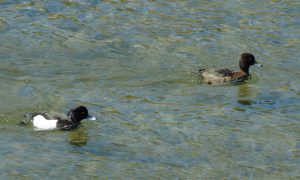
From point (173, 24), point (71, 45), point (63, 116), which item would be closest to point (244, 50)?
point (173, 24)

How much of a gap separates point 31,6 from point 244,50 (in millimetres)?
6990

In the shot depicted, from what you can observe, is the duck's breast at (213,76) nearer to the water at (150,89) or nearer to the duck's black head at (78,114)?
the water at (150,89)

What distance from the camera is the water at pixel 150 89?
1418 cm

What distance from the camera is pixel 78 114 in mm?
15734

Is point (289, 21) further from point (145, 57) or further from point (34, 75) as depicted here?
point (34, 75)

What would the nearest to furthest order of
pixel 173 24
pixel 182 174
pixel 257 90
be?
pixel 182 174 < pixel 257 90 < pixel 173 24

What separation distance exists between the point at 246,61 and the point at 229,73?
2.40ft

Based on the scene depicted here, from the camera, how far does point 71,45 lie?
21.0 m

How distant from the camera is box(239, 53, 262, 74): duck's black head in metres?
19.7

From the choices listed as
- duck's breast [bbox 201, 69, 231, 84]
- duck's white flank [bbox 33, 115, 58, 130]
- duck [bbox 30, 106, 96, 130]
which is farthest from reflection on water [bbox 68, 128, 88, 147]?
duck's breast [bbox 201, 69, 231, 84]

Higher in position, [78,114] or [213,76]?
[78,114]

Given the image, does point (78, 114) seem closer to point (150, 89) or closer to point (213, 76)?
point (150, 89)

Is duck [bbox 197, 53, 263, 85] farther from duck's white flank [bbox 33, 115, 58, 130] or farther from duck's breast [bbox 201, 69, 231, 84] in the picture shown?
duck's white flank [bbox 33, 115, 58, 130]

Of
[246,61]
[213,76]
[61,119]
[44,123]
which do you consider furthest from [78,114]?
[246,61]
